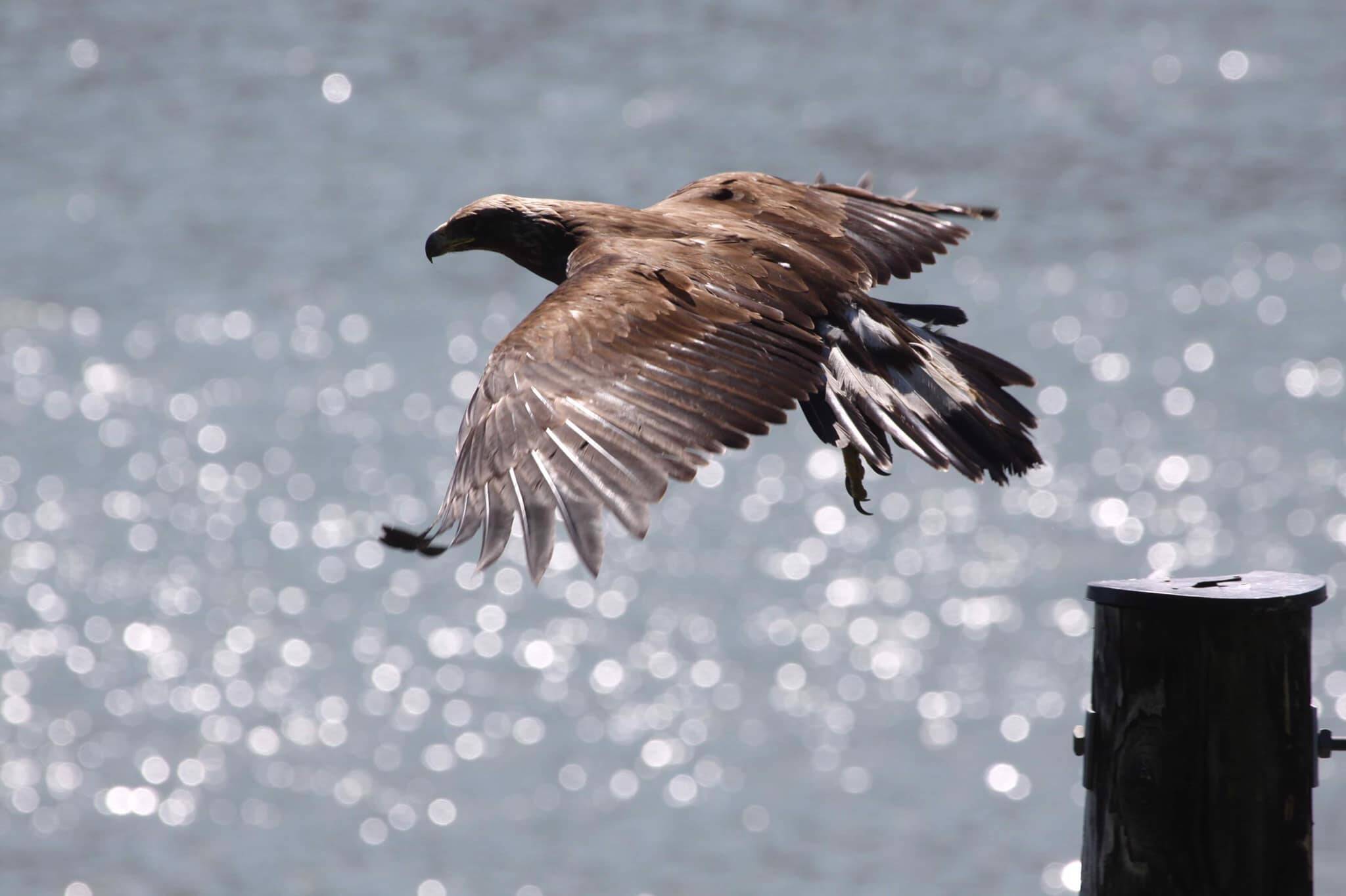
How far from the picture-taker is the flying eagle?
3.67 metres

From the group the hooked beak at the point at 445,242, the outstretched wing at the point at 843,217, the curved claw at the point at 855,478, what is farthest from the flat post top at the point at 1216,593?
the hooked beak at the point at 445,242

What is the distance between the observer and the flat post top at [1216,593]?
3.33 m

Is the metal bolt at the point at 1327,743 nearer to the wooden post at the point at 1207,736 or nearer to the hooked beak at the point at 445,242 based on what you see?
the wooden post at the point at 1207,736

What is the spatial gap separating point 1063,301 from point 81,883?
826 cm

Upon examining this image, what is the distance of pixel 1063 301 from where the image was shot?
49.6 ft

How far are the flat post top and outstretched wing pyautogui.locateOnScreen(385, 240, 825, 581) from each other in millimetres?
797

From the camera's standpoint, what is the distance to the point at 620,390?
13.1ft

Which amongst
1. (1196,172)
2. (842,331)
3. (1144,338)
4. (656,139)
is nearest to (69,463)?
(656,139)

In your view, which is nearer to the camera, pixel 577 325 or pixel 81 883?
pixel 577 325

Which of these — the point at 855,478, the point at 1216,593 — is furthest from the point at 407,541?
the point at 855,478

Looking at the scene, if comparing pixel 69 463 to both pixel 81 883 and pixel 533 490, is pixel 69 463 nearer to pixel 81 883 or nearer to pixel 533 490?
pixel 81 883

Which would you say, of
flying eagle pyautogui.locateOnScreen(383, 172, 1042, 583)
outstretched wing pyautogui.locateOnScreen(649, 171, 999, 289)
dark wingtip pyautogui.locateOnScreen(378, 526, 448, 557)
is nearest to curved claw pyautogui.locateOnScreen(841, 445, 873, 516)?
flying eagle pyautogui.locateOnScreen(383, 172, 1042, 583)

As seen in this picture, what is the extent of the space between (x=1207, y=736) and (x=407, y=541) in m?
1.39

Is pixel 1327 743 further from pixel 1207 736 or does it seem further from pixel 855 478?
pixel 855 478
